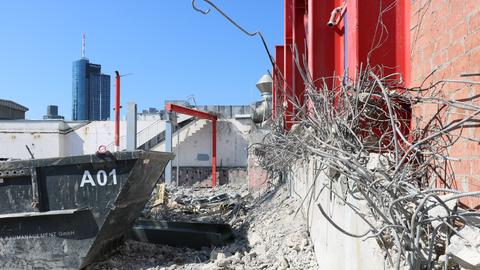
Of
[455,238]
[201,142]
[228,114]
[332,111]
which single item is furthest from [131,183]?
[228,114]

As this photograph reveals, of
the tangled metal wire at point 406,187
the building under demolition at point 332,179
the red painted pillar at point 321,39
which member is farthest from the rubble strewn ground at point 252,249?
the tangled metal wire at point 406,187

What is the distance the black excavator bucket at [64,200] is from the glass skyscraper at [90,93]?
38523 mm

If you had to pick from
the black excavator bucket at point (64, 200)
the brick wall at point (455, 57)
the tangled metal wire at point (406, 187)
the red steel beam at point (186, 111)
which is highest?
the red steel beam at point (186, 111)

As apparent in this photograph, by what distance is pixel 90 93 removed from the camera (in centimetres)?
4403

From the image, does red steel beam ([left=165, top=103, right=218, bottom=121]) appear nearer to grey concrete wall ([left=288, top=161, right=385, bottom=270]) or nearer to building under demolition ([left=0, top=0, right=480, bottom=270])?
building under demolition ([left=0, top=0, right=480, bottom=270])

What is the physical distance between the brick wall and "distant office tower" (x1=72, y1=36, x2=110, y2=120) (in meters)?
42.3

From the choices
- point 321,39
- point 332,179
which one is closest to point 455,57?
point 332,179

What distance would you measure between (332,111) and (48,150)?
28541mm

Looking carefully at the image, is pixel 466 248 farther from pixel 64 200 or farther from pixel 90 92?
pixel 90 92

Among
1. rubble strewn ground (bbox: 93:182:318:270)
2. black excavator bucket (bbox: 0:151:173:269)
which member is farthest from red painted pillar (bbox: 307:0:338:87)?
black excavator bucket (bbox: 0:151:173:269)

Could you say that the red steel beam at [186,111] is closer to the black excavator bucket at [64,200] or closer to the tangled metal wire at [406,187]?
the black excavator bucket at [64,200]

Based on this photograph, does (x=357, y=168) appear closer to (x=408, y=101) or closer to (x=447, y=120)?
(x=447, y=120)

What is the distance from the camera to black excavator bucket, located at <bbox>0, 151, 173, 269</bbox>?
575cm

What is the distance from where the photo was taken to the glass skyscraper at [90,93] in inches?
1704
